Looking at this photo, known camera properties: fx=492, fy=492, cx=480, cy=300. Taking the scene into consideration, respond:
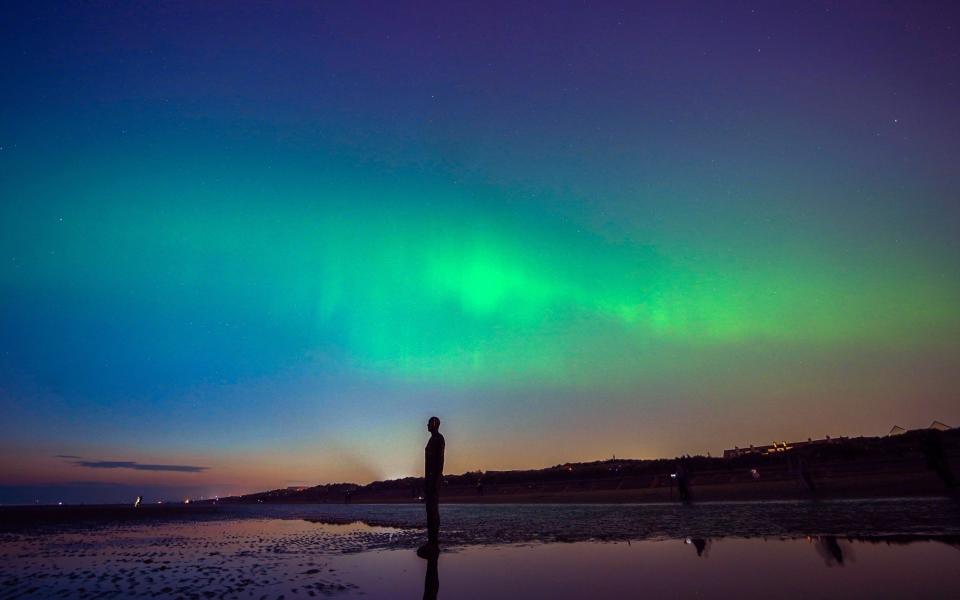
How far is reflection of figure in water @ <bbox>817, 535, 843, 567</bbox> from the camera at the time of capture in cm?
930

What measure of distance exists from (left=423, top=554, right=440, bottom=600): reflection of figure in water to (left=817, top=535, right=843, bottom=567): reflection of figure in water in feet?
23.3

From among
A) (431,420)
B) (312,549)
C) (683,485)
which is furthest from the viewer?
(683,485)

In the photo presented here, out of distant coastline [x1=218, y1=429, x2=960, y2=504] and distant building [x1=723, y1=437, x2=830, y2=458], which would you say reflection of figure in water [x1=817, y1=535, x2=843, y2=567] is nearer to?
distant coastline [x1=218, y1=429, x2=960, y2=504]

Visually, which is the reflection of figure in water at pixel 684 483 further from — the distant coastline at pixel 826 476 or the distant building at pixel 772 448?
the distant building at pixel 772 448

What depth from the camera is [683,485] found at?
36531 mm

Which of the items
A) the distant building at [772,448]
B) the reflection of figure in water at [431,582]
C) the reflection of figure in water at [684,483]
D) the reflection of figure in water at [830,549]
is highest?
the distant building at [772,448]

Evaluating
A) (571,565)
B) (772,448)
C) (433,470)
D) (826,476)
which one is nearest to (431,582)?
(571,565)

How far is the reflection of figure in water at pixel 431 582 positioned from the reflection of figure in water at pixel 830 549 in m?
7.10

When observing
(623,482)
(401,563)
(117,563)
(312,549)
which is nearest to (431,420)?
(401,563)

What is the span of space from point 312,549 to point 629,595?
40.5 ft

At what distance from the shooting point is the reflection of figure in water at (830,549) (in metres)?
9.30

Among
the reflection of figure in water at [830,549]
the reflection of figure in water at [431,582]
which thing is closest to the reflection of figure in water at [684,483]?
the reflection of figure in water at [830,549]

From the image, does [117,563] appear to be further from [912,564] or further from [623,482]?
[623,482]

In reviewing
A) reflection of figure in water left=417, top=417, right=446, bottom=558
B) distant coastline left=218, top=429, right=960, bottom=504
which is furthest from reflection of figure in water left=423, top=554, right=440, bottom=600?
distant coastline left=218, top=429, right=960, bottom=504
